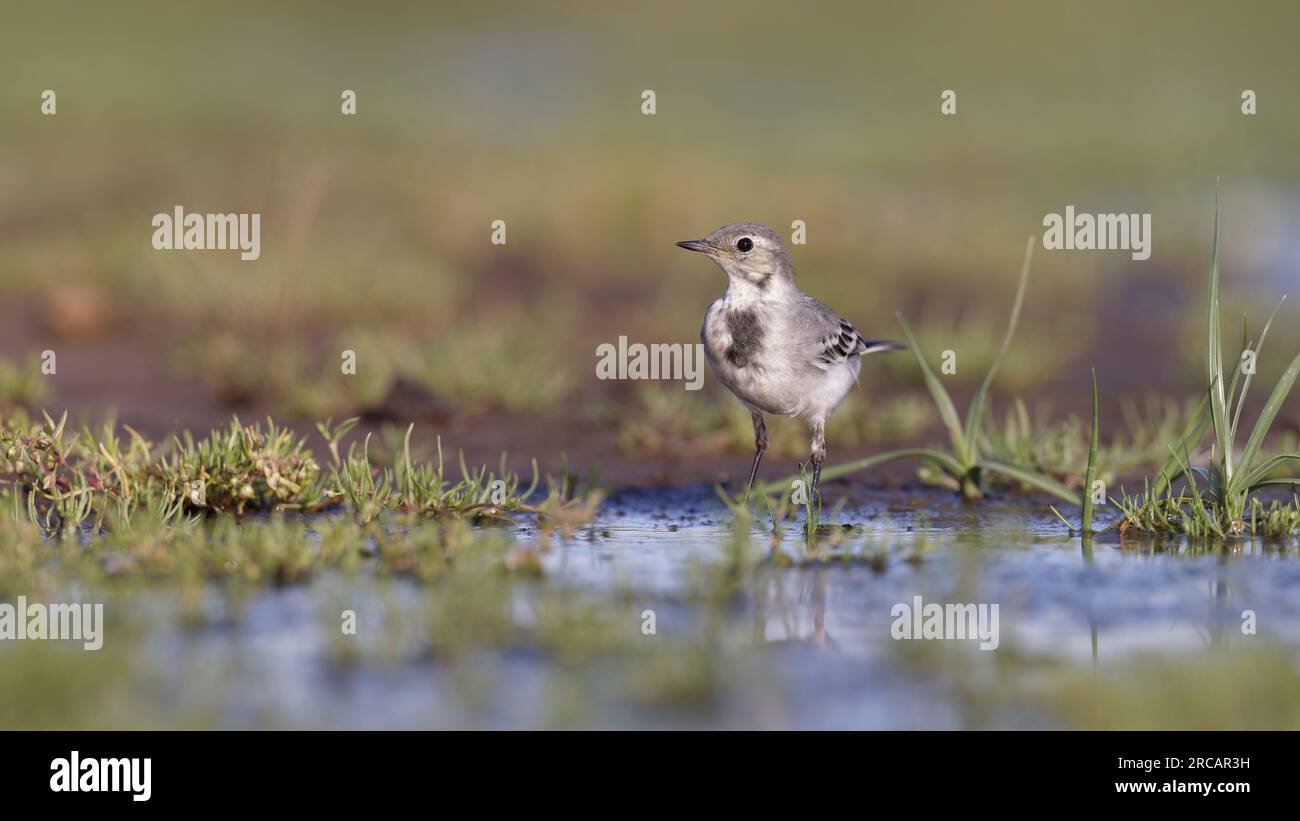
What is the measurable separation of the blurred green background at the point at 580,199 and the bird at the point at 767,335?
1.63 metres

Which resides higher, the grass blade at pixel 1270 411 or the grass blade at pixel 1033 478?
the grass blade at pixel 1270 411

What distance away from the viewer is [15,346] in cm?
1134

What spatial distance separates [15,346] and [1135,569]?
8.50m

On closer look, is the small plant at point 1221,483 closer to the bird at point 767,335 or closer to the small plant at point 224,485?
the bird at point 767,335

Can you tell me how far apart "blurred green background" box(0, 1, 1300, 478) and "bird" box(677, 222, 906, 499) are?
1626 millimetres

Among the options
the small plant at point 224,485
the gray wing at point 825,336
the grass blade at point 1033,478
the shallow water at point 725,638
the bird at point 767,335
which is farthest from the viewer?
the gray wing at point 825,336

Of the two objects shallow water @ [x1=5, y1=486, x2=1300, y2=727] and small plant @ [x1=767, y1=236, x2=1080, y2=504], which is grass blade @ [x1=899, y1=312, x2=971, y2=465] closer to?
small plant @ [x1=767, y1=236, x2=1080, y2=504]

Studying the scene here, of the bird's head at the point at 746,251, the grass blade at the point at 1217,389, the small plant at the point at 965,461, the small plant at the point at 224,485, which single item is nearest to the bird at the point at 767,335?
the bird's head at the point at 746,251

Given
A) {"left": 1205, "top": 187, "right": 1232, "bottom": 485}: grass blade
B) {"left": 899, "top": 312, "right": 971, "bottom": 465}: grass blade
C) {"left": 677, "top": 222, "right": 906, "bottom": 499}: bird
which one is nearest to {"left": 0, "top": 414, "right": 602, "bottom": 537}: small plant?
{"left": 677, "top": 222, "right": 906, "bottom": 499}: bird

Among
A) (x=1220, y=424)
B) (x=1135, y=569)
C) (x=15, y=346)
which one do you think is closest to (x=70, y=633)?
(x=1135, y=569)

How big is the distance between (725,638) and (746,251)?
2.75m

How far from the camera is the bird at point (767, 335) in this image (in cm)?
711

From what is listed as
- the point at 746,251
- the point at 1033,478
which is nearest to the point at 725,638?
the point at 1033,478
